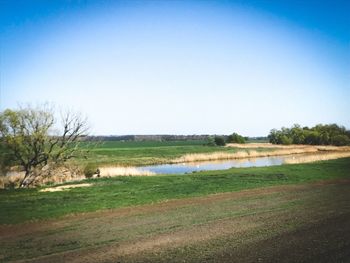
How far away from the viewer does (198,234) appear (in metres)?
12.6

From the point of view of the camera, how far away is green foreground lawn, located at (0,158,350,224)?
20.4m

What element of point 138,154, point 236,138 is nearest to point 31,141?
point 138,154

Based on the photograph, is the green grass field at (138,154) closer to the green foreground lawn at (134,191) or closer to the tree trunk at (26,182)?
the tree trunk at (26,182)

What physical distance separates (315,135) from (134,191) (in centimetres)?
10254

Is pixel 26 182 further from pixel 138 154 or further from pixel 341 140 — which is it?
pixel 341 140

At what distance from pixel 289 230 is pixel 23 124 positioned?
27804 mm

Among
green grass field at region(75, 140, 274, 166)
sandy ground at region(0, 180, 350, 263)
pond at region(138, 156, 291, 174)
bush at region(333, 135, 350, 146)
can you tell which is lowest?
pond at region(138, 156, 291, 174)

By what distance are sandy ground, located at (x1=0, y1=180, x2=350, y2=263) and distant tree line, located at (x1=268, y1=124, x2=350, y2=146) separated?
102 metres

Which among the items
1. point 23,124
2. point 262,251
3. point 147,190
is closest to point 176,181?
point 147,190

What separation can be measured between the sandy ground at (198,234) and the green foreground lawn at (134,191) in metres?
2.25

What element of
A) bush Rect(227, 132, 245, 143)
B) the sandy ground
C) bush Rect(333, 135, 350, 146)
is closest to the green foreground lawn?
the sandy ground

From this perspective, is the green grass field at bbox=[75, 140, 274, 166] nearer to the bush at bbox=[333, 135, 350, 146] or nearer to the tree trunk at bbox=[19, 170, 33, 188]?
the tree trunk at bbox=[19, 170, 33, 188]

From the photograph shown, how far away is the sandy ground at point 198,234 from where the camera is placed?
33.2 ft

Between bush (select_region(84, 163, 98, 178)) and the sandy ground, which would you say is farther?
bush (select_region(84, 163, 98, 178))
